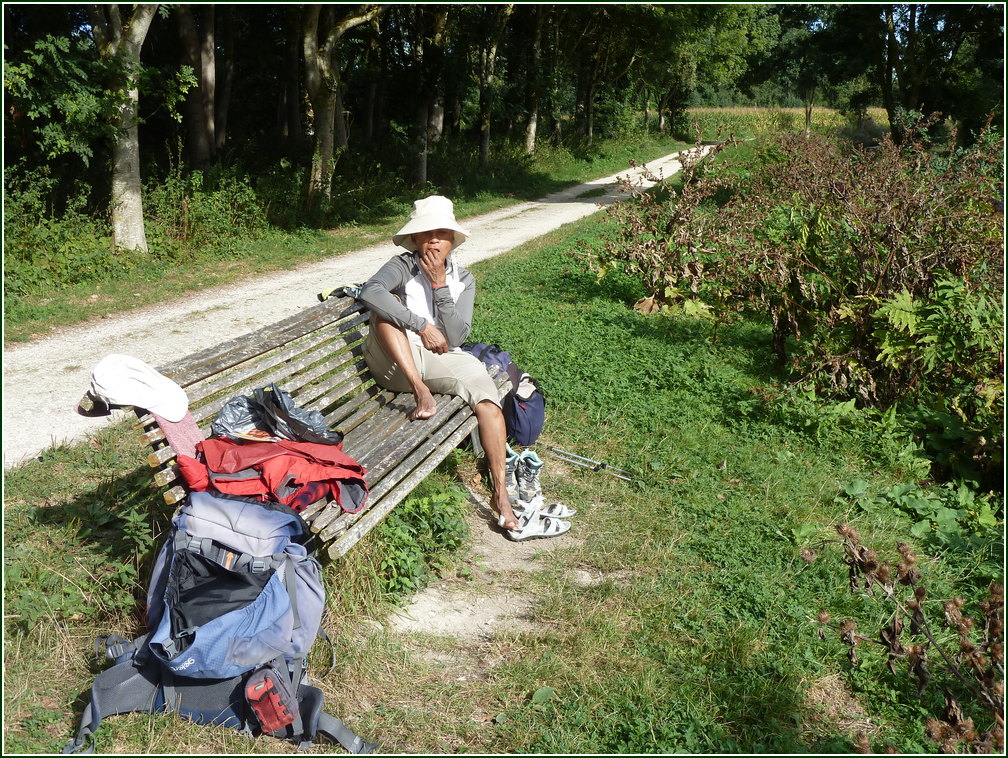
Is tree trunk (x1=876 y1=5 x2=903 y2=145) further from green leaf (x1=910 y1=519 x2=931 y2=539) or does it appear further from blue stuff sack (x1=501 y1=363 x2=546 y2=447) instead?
blue stuff sack (x1=501 y1=363 x2=546 y2=447)

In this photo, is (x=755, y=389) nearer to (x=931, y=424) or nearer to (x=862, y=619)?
(x=931, y=424)

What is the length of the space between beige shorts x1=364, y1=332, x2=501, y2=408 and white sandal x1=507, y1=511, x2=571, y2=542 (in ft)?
2.31

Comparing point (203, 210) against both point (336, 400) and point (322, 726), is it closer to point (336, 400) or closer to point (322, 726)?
point (336, 400)

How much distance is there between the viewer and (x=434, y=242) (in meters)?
4.97

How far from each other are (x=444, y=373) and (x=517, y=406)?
2.36 feet

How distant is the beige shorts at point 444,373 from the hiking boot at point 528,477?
39 cm

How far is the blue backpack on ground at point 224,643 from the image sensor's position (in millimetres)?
3061

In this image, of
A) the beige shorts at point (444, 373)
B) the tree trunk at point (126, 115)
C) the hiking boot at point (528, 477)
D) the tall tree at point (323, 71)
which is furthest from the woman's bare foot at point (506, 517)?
the tall tree at point (323, 71)

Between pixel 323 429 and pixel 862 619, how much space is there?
2.70 meters

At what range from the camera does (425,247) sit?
500cm

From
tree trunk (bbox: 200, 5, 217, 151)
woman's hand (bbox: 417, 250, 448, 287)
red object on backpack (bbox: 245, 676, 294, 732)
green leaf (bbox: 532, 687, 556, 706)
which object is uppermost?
tree trunk (bbox: 200, 5, 217, 151)

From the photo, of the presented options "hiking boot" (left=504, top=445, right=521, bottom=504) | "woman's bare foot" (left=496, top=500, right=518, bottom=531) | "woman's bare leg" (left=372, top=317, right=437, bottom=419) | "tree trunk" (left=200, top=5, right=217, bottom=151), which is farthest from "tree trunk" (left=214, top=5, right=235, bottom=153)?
"woman's bare foot" (left=496, top=500, right=518, bottom=531)

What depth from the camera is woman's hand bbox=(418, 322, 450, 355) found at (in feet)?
16.6

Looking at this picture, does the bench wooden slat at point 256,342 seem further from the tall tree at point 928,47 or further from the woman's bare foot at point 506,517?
the tall tree at point 928,47
